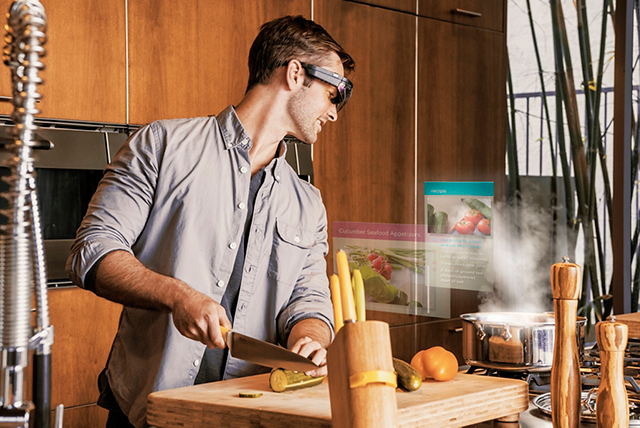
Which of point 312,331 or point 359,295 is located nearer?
point 359,295

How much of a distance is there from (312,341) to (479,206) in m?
2.28

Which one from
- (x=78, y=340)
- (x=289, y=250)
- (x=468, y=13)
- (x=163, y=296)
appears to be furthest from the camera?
(x=468, y=13)

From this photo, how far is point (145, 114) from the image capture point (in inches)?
94.0

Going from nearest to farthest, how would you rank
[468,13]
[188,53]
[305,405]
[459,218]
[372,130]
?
[305,405]
[188,53]
[372,130]
[459,218]
[468,13]

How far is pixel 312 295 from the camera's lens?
1.49 metres

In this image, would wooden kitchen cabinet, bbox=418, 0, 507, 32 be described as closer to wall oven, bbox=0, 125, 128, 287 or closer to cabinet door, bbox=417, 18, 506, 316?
cabinet door, bbox=417, 18, 506, 316

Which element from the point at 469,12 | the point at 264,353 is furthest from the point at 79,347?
the point at 469,12

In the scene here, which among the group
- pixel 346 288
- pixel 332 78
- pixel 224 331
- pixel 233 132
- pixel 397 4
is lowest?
pixel 224 331

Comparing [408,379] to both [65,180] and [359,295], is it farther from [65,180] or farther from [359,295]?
[65,180]

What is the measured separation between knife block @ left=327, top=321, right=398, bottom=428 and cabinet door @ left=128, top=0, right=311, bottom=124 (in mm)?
1876

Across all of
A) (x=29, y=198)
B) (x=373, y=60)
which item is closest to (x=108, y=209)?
(x=29, y=198)

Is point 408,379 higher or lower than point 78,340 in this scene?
higher

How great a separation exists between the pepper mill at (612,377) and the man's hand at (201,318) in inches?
20.4

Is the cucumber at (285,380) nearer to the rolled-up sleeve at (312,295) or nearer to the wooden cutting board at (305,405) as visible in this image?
the wooden cutting board at (305,405)
